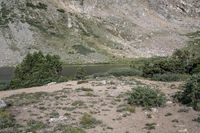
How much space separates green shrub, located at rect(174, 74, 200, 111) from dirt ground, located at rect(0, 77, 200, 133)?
0.58 m

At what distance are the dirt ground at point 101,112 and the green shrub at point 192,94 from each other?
1.91 feet

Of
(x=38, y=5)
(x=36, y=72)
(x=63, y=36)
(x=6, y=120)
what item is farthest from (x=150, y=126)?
(x=38, y=5)

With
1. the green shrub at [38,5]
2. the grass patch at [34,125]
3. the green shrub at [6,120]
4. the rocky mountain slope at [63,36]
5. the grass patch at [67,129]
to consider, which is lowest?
the grass patch at [67,129]

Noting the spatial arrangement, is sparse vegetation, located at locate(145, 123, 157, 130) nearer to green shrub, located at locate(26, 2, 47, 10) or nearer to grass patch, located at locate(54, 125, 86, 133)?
grass patch, located at locate(54, 125, 86, 133)

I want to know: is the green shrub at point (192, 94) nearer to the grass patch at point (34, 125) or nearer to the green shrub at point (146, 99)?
the green shrub at point (146, 99)

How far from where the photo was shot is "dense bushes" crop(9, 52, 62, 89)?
51.7m

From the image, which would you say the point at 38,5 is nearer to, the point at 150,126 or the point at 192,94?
the point at 192,94

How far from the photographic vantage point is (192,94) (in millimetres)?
29359

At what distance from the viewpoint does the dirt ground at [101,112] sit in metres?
24.8

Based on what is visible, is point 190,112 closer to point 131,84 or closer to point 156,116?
point 156,116

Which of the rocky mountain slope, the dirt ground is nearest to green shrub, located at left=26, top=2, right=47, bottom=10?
the rocky mountain slope

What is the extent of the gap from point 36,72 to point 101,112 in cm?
2916

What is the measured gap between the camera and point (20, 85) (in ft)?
167

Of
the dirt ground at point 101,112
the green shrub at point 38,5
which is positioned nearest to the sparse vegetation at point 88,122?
the dirt ground at point 101,112
